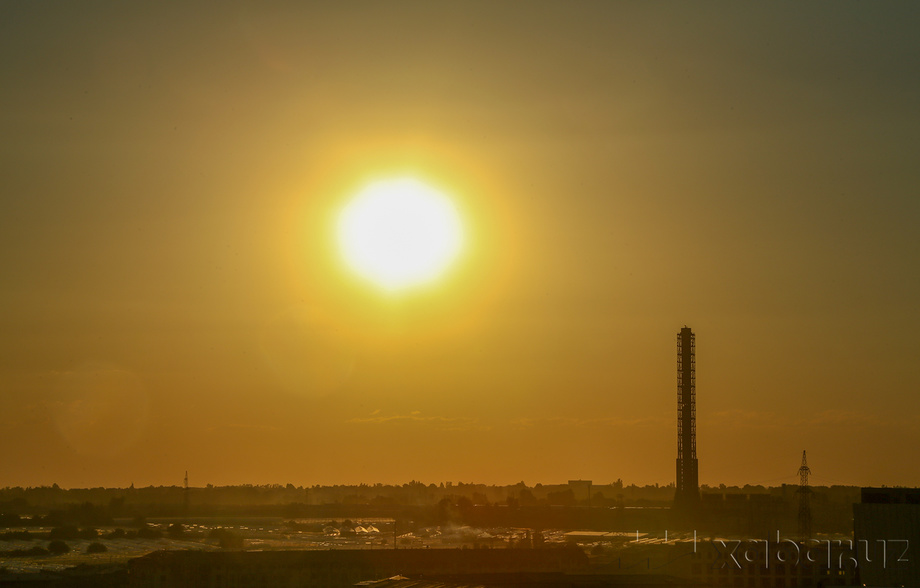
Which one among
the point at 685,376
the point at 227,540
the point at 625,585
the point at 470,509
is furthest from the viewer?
the point at 470,509

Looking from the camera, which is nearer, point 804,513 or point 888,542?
point 888,542

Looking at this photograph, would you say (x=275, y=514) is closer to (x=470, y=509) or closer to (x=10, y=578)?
(x=470, y=509)

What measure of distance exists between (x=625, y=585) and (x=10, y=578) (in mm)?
46841

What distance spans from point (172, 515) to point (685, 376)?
116 meters

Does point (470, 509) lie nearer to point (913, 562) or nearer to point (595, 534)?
point (595, 534)

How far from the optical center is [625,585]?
43281mm

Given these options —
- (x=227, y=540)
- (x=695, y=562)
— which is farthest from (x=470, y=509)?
(x=695, y=562)

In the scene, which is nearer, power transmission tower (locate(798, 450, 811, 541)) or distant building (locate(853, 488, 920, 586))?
distant building (locate(853, 488, 920, 586))

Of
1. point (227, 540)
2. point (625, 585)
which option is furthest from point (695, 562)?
point (227, 540)

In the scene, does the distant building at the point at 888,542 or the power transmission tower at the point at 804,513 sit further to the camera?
the power transmission tower at the point at 804,513

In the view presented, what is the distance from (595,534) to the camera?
91000 millimetres

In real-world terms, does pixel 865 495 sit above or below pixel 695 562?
above

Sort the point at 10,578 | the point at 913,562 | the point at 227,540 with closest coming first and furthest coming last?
1. the point at 913,562
2. the point at 10,578
3. the point at 227,540

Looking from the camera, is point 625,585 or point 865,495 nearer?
point 865,495
